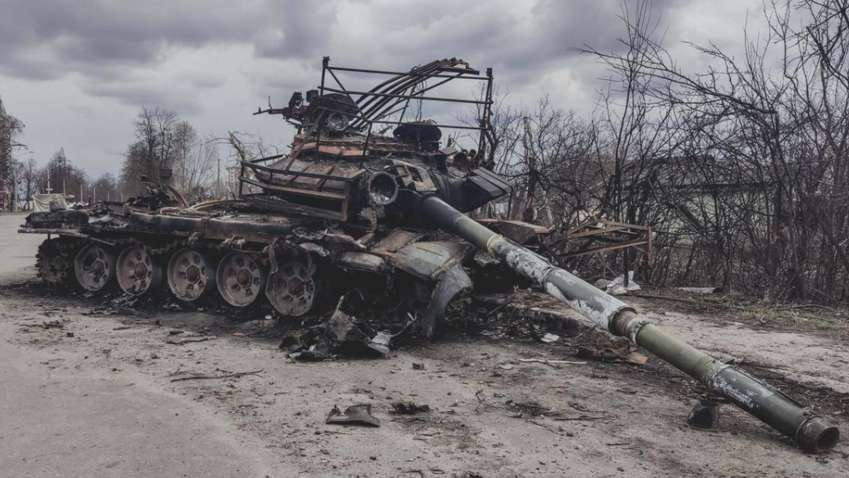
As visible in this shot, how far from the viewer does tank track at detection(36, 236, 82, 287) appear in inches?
464

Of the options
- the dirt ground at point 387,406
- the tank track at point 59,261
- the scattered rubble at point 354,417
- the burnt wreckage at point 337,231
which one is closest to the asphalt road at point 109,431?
the dirt ground at point 387,406

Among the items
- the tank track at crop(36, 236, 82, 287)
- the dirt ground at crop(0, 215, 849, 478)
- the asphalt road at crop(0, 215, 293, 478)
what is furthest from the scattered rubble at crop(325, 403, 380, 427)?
the tank track at crop(36, 236, 82, 287)

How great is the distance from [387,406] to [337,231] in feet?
12.0

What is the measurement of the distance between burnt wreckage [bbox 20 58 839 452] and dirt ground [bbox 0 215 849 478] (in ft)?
2.63

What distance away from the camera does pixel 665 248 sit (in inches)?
543

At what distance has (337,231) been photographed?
8.88 meters

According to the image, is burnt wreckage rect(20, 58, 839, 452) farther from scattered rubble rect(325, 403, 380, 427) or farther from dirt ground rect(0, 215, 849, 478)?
scattered rubble rect(325, 403, 380, 427)

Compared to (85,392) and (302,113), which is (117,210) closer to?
(302,113)

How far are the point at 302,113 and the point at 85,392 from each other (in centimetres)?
565

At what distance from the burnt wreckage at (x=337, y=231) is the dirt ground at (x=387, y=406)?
802 millimetres

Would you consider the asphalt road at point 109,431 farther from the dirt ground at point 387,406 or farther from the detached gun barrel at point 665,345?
the detached gun barrel at point 665,345

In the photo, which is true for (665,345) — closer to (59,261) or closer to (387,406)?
(387,406)

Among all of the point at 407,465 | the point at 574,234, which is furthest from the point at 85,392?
the point at 574,234

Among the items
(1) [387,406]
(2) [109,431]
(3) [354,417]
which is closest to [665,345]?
(1) [387,406]
